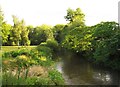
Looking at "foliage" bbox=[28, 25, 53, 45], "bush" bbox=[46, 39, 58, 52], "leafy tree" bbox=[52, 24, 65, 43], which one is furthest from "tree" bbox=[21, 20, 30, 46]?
"bush" bbox=[46, 39, 58, 52]

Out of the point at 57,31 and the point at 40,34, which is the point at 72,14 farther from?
the point at 40,34

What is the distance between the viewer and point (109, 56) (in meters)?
18.8

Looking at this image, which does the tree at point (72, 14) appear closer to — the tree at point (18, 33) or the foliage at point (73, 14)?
the foliage at point (73, 14)

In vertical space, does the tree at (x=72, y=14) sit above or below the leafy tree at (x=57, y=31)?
above

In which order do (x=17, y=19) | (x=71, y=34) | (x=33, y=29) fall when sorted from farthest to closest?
(x=33, y=29) → (x=17, y=19) → (x=71, y=34)

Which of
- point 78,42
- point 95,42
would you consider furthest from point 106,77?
point 78,42

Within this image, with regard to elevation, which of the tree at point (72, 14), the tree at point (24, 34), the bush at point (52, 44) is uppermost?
the tree at point (72, 14)

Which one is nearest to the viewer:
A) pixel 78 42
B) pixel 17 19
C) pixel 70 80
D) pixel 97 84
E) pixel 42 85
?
pixel 42 85

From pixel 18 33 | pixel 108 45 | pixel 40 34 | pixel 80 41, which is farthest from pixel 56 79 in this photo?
pixel 40 34

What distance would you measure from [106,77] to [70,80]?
2.82 metres

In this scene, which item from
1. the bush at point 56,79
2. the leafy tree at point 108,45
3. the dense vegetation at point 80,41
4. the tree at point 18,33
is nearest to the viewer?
the bush at point 56,79

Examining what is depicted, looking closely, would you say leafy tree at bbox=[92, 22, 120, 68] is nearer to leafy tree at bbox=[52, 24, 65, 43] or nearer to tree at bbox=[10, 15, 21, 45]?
tree at bbox=[10, 15, 21, 45]

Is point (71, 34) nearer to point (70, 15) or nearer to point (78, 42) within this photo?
point (78, 42)

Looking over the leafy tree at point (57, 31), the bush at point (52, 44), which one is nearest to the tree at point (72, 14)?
the leafy tree at point (57, 31)
